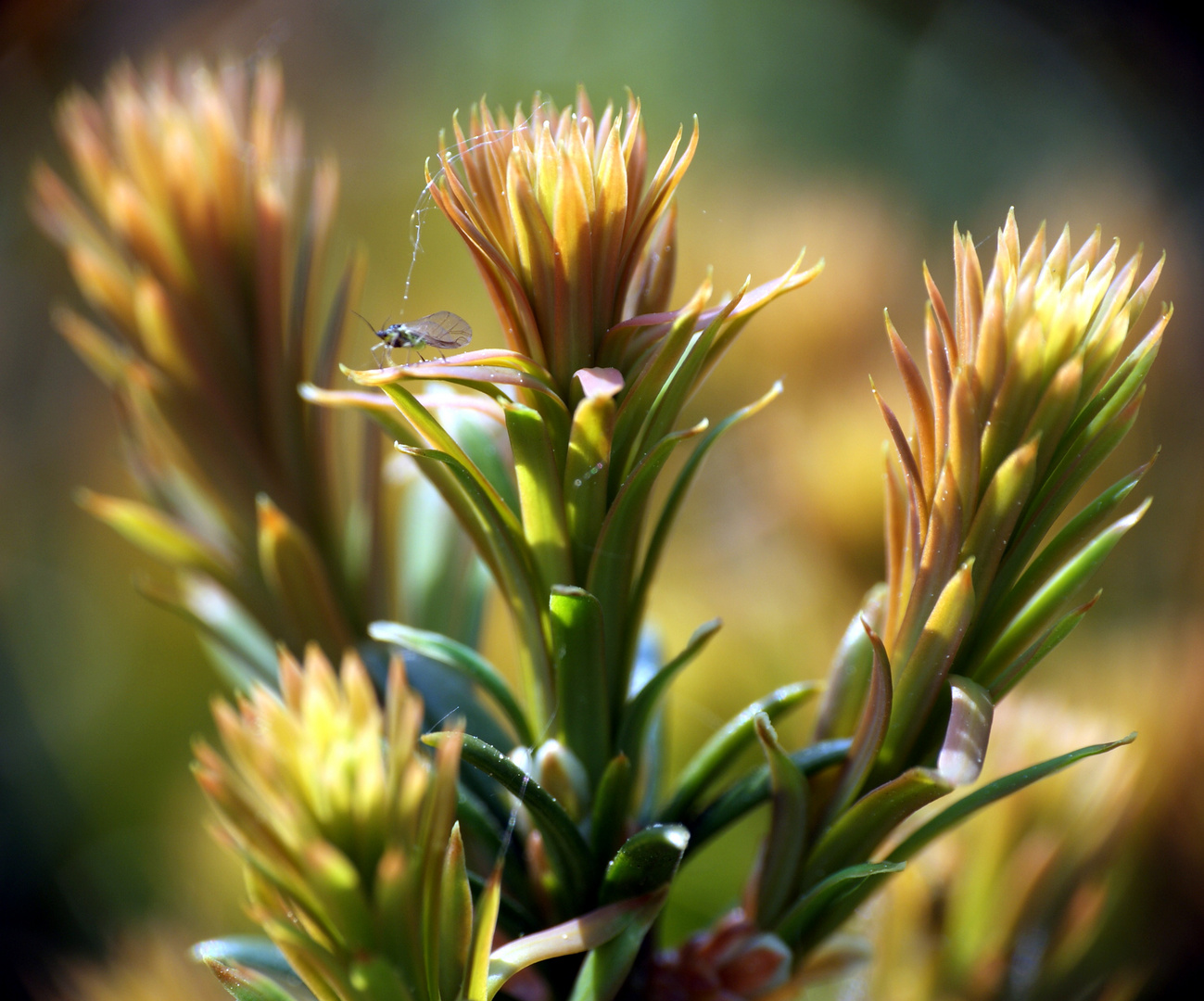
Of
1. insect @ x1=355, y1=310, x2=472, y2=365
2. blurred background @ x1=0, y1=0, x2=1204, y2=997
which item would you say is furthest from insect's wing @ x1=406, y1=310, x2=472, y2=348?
blurred background @ x1=0, y1=0, x2=1204, y2=997

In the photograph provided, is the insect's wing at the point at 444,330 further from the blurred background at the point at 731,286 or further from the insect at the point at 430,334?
the blurred background at the point at 731,286

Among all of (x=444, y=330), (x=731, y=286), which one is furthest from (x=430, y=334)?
(x=731, y=286)

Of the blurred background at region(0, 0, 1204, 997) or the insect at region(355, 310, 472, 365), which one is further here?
the blurred background at region(0, 0, 1204, 997)

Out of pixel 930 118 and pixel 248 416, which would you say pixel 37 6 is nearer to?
pixel 248 416

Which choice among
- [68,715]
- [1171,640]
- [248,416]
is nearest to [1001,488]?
[248,416]

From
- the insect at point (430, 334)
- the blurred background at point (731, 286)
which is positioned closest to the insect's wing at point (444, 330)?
the insect at point (430, 334)

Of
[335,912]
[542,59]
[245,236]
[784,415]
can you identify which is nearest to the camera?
[335,912]

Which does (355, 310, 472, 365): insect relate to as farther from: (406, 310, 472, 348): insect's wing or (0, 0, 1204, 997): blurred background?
(0, 0, 1204, 997): blurred background

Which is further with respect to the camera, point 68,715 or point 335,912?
point 68,715

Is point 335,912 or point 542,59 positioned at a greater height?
point 542,59
